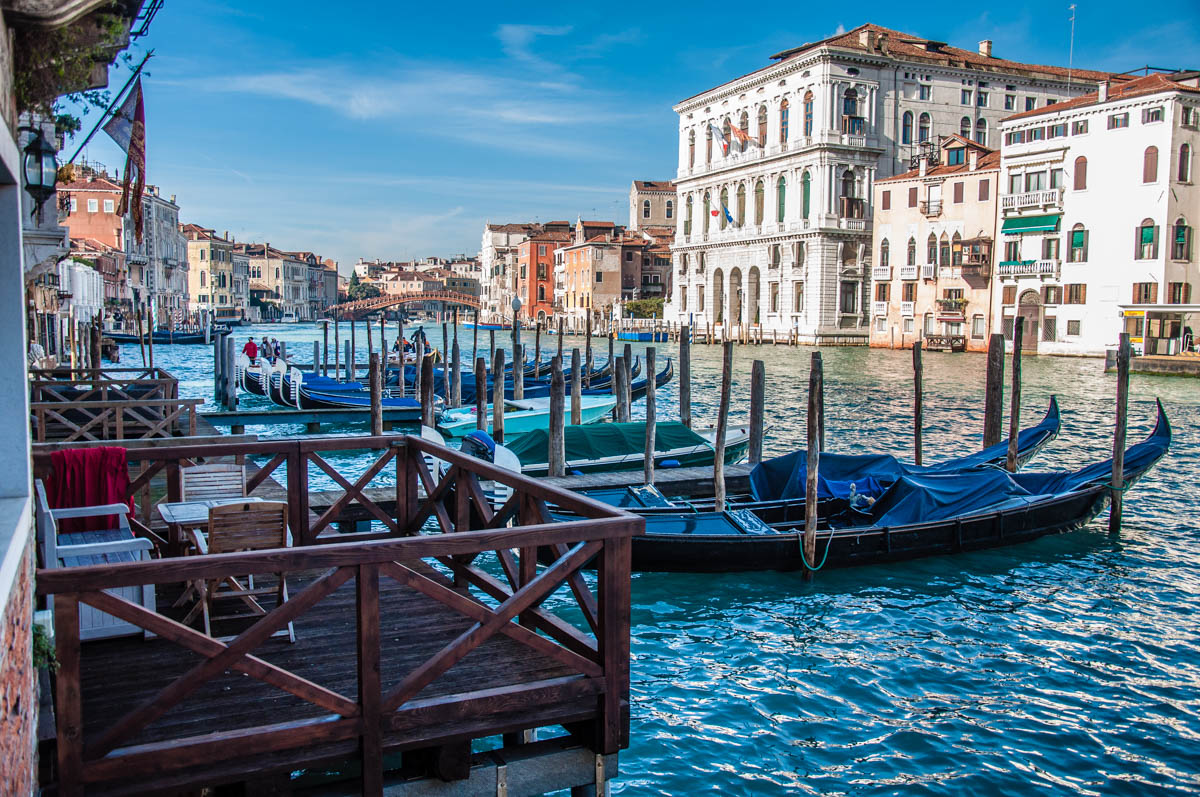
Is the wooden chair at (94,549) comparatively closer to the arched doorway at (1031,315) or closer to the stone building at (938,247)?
the arched doorway at (1031,315)

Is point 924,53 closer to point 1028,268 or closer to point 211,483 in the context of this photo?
point 1028,268

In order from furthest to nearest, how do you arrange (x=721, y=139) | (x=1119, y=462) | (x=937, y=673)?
1. (x=721, y=139)
2. (x=1119, y=462)
3. (x=937, y=673)

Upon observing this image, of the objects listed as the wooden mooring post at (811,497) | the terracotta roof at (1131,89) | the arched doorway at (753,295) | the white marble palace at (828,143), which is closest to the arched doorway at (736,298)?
the white marble palace at (828,143)

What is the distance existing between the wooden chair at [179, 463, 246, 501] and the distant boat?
9845mm

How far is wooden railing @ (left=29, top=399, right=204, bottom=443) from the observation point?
29.7 ft

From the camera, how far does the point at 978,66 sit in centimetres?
4466

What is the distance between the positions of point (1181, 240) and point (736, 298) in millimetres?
22216

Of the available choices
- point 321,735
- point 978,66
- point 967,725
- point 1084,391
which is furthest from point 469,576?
point 978,66

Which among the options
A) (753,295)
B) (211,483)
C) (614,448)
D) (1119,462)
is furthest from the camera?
(753,295)

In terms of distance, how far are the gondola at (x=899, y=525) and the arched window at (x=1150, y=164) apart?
988 inches

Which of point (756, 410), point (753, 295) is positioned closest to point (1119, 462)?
point (756, 410)

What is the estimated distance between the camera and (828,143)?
42.2m

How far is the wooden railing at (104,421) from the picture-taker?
9.04 m

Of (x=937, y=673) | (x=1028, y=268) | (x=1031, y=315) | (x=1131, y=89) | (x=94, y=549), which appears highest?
(x=1131, y=89)
